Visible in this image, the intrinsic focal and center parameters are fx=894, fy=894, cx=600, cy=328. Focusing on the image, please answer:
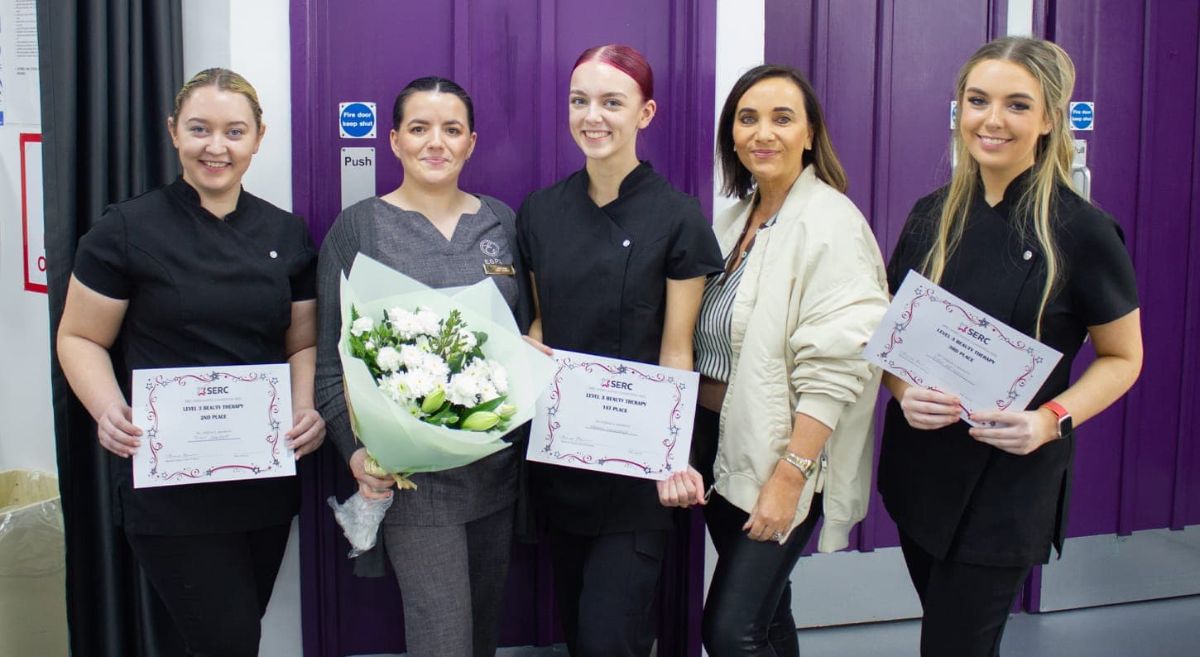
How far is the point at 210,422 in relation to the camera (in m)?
1.99

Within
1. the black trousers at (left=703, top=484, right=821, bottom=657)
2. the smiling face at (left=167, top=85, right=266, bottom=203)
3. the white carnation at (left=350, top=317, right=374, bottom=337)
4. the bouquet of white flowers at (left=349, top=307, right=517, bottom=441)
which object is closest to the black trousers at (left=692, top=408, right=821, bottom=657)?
the black trousers at (left=703, top=484, right=821, bottom=657)

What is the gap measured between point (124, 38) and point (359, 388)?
1.35m

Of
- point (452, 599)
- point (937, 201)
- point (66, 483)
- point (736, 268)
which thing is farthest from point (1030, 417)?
point (66, 483)

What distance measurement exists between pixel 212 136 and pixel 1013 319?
1.83 metres

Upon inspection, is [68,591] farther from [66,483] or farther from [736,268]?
[736,268]

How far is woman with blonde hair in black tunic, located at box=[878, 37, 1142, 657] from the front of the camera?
1.87 meters

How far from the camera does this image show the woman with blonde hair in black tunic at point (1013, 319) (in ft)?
6.15

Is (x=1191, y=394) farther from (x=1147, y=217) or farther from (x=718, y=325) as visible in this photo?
(x=718, y=325)

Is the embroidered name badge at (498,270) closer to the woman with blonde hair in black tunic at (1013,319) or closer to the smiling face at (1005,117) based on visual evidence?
the woman with blonde hair in black tunic at (1013,319)

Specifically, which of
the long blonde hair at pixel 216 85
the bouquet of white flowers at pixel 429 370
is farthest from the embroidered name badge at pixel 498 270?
the long blonde hair at pixel 216 85

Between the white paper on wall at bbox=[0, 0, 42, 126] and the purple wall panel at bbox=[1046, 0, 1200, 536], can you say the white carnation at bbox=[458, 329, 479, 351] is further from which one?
the purple wall panel at bbox=[1046, 0, 1200, 536]

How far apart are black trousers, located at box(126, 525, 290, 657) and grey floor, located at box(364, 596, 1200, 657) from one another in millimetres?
2005

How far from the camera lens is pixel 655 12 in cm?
279

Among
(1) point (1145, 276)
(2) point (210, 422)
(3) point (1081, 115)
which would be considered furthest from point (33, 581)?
(1) point (1145, 276)
